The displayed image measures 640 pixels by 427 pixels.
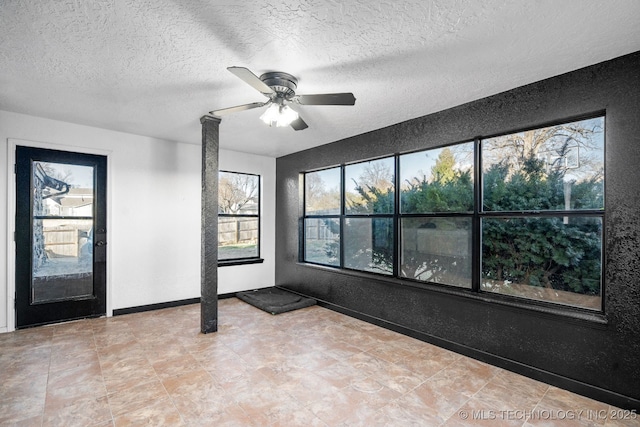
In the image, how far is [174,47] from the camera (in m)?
2.22

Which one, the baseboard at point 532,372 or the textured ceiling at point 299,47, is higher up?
the textured ceiling at point 299,47

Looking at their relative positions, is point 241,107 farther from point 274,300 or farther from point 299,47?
point 274,300

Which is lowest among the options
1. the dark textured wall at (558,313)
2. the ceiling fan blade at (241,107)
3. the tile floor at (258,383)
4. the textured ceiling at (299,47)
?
the tile floor at (258,383)

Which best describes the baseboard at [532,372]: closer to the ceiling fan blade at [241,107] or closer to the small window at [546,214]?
the small window at [546,214]

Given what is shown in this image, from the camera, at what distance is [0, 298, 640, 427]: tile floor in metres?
2.14

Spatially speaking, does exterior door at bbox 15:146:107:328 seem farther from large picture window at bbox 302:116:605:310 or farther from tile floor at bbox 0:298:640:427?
large picture window at bbox 302:116:605:310

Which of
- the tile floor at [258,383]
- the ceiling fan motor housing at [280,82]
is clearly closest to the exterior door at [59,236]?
the tile floor at [258,383]

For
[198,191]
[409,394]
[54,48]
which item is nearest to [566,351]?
[409,394]

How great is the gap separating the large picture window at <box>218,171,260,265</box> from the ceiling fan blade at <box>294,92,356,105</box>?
3.26 m

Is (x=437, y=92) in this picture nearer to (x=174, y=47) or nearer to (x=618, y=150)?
(x=618, y=150)

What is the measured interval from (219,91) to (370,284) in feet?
9.61

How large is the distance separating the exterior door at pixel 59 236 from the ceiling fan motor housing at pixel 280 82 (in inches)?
120

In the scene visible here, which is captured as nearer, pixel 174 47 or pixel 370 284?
pixel 174 47

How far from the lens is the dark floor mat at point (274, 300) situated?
4.57 metres
